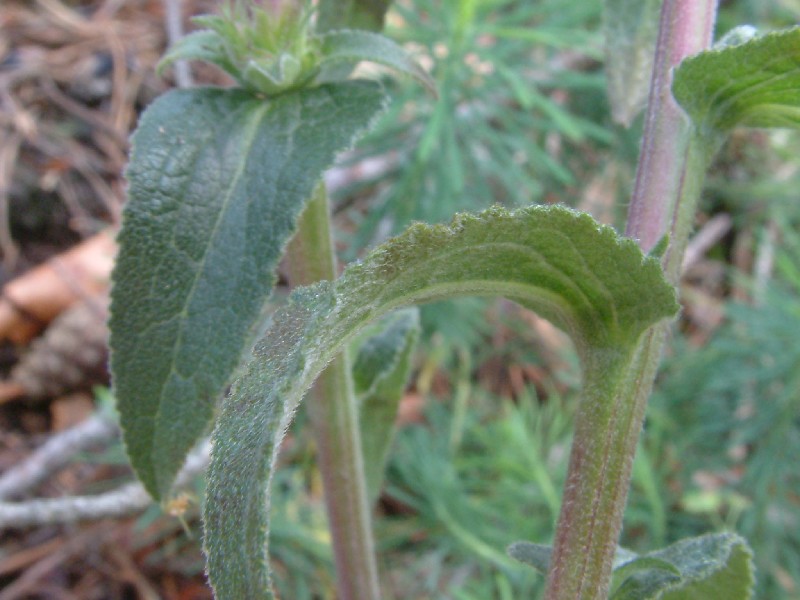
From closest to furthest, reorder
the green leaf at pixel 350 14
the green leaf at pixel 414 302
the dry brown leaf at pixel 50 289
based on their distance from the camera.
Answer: the green leaf at pixel 414 302
the green leaf at pixel 350 14
the dry brown leaf at pixel 50 289

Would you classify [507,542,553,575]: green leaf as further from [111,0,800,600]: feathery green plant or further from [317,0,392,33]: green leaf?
[317,0,392,33]: green leaf

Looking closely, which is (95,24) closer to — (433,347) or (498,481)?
(433,347)

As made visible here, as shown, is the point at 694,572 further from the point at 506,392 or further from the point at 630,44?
the point at 506,392

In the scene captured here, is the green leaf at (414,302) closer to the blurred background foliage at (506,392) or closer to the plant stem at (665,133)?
the plant stem at (665,133)

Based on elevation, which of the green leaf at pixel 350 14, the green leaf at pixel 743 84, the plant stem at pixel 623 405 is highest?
the green leaf at pixel 350 14

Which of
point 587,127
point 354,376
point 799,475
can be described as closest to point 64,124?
point 587,127

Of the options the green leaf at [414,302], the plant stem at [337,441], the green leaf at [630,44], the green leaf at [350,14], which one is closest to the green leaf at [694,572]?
the green leaf at [414,302]
